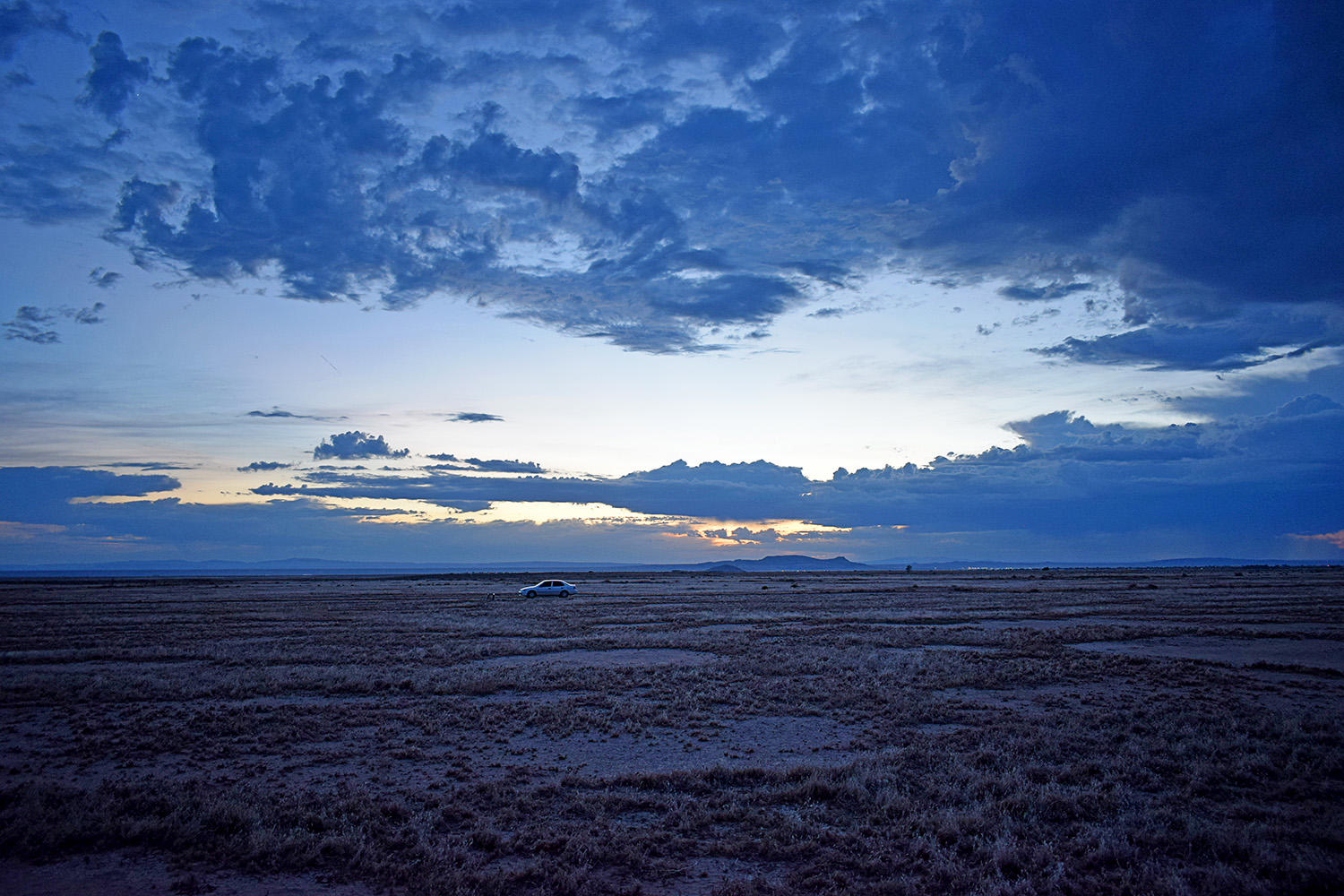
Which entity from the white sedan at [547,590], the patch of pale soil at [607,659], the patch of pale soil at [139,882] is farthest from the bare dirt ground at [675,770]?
the white sedan at [547,590]

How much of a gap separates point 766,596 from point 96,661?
164ft

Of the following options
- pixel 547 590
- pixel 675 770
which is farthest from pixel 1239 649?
pixel 547 590

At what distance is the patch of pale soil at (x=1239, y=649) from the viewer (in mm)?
23875

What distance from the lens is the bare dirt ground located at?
8.41 m

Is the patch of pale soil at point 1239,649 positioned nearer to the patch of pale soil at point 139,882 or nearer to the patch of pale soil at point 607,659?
the patch of pale soil at point 607,659

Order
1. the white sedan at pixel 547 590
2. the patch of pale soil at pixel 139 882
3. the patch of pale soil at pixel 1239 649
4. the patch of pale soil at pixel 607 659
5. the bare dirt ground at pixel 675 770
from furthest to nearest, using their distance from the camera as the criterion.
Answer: the white sedan at pixel 547 590, the patch of pale soil at pixel 607 659, the patch of pale soil at pixel 1239 649, the bare dirt ground at pixel 675 770, the patch of pale soil at pixel 139 882

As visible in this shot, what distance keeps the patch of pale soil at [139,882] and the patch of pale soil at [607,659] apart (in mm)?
15314

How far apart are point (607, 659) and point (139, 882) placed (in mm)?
18637

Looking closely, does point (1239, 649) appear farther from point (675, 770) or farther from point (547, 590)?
point (547, 590)

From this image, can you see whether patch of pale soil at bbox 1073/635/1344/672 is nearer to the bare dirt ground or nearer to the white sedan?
the bare dirt ground

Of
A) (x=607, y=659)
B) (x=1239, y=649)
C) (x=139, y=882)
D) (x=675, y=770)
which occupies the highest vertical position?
(x=139, y=882)

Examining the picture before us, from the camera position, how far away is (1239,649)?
26922 mm

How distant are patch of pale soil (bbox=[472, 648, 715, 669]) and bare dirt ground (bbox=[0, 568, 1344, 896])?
0.84 feet

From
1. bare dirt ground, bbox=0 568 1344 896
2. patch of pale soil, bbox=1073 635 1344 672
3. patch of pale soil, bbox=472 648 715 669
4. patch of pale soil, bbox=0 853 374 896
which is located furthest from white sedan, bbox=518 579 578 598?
patch of pale soil, bbox=0 853 374 896
